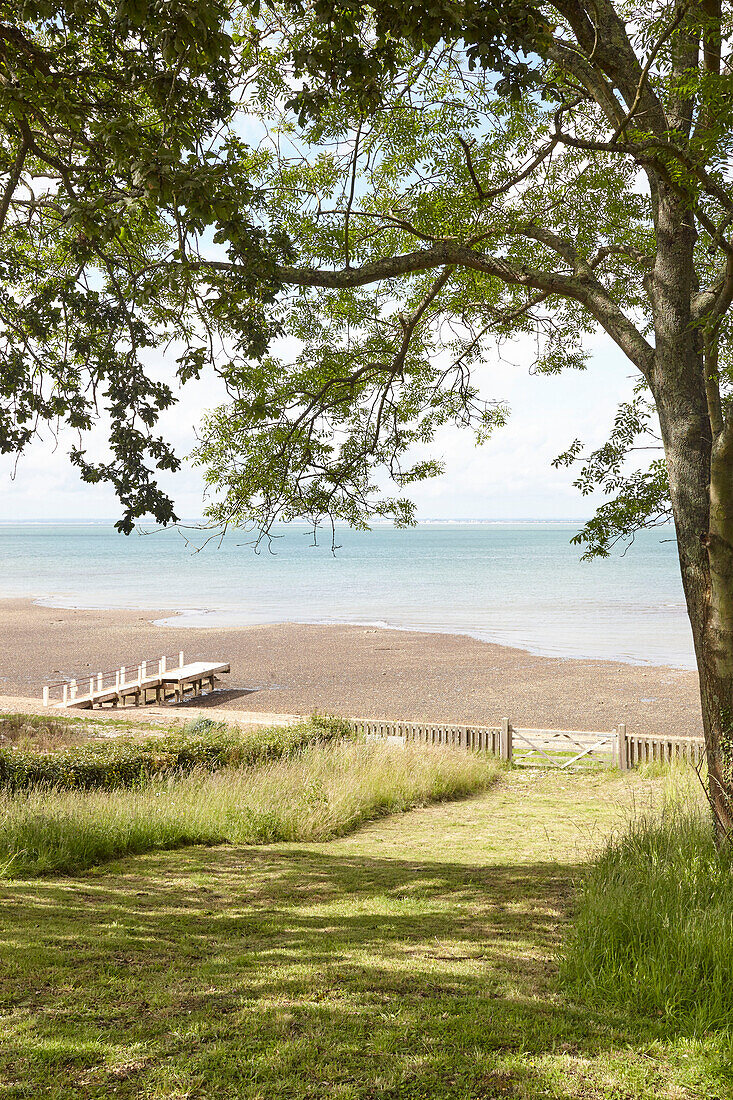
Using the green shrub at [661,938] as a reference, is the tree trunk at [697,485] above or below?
above

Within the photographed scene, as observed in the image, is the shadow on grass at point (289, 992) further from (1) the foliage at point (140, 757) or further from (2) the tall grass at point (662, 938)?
(1) the foliage at point (140, 757)

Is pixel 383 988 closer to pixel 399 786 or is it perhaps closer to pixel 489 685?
pixel 399 786

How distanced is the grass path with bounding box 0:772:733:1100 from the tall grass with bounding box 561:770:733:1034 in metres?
0.24

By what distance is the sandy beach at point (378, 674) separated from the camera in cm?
2520

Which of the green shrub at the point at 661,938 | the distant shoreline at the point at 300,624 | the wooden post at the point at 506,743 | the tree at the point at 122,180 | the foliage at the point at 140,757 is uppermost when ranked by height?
the tree at the point at 122,180

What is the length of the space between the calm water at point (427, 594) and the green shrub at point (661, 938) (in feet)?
58.5

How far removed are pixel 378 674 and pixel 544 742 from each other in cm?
1420

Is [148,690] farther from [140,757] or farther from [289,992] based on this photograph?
[289,992]

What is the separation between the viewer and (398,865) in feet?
28.3

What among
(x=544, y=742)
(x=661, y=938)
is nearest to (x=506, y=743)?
(x=544, y=742)

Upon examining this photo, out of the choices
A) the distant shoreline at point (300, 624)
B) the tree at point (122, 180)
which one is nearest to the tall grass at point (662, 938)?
the tree at point (122, 180)

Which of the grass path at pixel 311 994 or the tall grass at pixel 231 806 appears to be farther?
the tall grass at pixel 231 806

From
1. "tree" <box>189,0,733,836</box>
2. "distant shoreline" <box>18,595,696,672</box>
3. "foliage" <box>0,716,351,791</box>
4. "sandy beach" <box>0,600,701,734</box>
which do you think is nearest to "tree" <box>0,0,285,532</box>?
"tree" <box>189,0,733,836</box>

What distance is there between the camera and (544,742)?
59.5 ft
